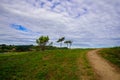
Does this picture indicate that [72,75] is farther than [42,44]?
No

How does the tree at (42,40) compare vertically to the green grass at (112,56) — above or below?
above

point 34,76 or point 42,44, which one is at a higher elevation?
point 42,44

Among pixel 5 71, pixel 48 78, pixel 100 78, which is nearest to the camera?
pixel 100 78

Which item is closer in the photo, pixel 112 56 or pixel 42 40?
pixel 112 56

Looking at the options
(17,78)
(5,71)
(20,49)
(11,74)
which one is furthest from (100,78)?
(20,49)

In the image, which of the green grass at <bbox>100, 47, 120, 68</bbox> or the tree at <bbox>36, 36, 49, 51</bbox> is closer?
the green grass at <bbox>100, 47, 120, 68</bbox>

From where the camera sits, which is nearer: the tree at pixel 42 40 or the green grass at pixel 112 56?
the green grass at pixel 112 56

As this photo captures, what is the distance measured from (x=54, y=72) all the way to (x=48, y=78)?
84.0 inches

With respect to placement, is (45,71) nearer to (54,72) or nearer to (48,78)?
(54,72)

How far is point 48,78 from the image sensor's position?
1891cm

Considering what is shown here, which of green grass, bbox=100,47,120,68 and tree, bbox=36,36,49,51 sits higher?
tree, bbox=36,36,49,51

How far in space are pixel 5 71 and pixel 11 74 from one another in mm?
1902

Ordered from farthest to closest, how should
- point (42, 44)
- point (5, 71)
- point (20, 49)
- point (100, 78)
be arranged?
point (20, 49) < point (42, 44) < point (5, 71) < point (100, 78)

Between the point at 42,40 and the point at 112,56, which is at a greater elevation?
the point at 42,40
